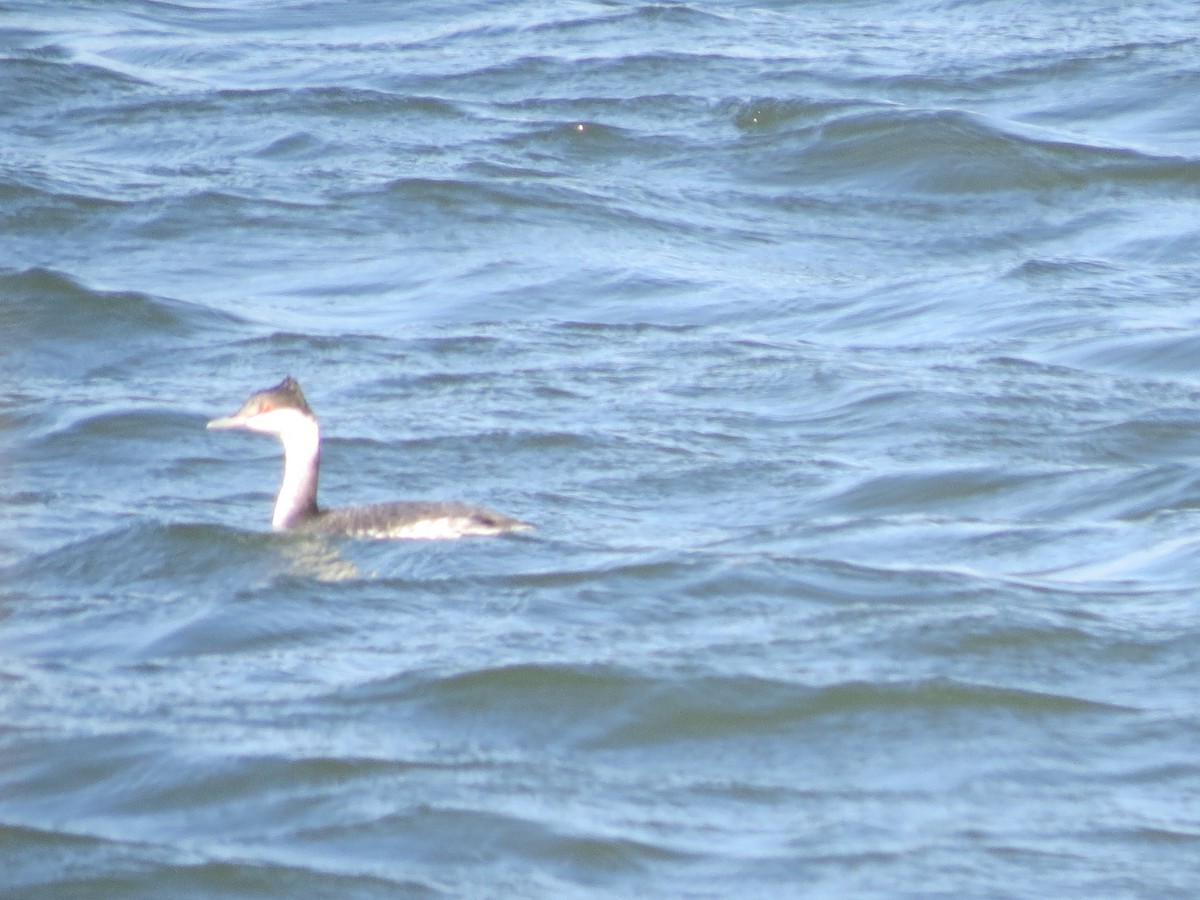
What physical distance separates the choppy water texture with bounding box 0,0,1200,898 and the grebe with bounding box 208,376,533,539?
147 mm

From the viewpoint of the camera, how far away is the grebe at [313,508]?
33.2 ft

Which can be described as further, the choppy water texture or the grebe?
the grebe

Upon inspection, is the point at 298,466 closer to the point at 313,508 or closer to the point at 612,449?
the point at 313,508

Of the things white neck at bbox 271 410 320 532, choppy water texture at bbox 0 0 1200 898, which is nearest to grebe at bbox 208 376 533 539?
white neck at bbox 271 410 320 532

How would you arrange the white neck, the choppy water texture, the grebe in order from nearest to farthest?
1. the choppy water texture
2. the grebe
3. the white neck

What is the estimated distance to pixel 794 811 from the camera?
7621mm

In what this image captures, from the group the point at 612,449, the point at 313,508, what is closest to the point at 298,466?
the point at 313,508

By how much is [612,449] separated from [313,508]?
1.85m

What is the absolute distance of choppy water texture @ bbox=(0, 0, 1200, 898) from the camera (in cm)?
758

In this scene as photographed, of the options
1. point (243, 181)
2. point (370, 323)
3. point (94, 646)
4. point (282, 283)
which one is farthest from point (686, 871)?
point (243, 181)

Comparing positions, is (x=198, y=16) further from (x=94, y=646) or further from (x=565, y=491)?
(x=94, y=646)

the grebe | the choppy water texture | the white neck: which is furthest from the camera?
the white neck

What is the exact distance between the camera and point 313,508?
10555mm

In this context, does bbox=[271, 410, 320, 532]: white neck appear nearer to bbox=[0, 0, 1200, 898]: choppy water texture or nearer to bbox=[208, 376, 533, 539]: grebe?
bbox=[208, 376, 533, 539]: grebe
